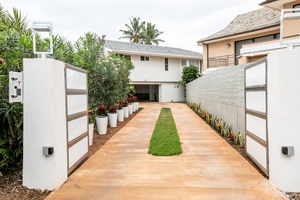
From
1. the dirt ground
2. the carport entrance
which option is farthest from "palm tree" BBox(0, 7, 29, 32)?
the carport entrance

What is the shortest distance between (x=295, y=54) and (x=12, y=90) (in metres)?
4.49

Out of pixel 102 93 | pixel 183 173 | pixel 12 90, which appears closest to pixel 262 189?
pixel 183 173

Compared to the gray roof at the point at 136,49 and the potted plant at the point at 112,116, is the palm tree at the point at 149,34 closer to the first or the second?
the gray roof at the point at 136,49

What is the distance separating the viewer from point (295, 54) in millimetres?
3752

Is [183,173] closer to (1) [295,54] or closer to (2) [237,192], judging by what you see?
(2) [237,192]

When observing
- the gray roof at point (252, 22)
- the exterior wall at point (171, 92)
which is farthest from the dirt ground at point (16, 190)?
the exterior wall at point (171, 92)

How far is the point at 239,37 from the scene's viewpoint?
72.1 ft

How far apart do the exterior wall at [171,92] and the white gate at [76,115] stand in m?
23.6

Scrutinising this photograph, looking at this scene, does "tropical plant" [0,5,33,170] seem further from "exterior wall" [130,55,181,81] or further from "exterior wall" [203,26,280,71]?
"exterior wall" [130,55,181,81]

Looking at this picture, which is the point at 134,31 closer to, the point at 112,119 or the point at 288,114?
the point at 112,119

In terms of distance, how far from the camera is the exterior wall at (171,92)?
29344 mm

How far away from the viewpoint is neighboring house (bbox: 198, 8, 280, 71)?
62.8 ft

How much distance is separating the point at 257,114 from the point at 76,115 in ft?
12.2

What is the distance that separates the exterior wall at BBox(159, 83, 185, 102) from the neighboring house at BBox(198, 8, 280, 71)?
5617 mm
